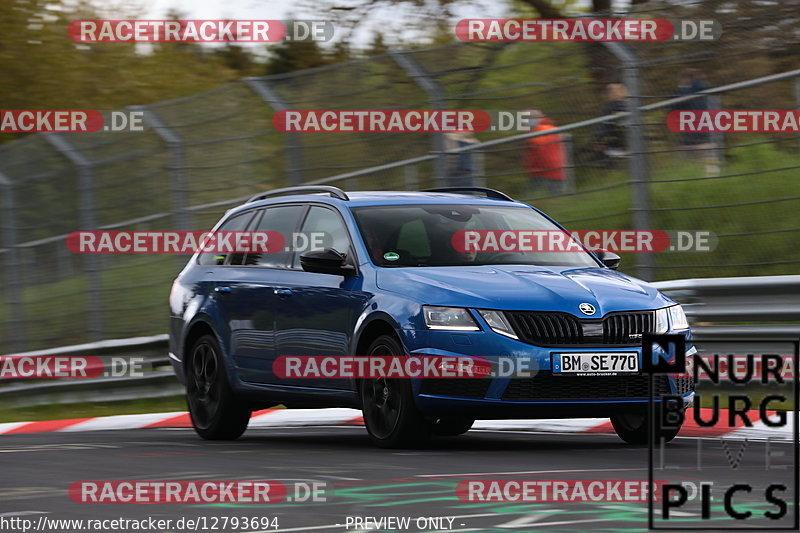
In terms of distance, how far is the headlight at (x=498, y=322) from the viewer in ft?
31.1

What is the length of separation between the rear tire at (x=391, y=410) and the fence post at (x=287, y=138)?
5.70m

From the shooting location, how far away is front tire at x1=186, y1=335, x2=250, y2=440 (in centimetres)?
1170

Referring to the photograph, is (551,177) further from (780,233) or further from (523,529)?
(523,529)

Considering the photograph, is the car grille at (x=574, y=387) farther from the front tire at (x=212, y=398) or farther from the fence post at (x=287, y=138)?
the fence post at (x=287, y=138)

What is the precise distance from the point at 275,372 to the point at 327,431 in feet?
4.77

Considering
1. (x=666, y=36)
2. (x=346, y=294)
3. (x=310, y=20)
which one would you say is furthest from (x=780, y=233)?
(x=310, y=20)

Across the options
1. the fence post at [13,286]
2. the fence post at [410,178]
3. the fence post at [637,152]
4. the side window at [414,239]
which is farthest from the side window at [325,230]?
the fence post at [13,286]

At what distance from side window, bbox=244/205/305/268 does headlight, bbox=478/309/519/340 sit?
2175 millimetres

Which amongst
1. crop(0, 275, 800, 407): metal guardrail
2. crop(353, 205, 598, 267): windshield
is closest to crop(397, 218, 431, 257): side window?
crop(353, 205, 598, 267): windshield

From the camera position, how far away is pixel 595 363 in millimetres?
9570

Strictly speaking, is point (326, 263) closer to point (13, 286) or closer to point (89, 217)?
point (89, 217)

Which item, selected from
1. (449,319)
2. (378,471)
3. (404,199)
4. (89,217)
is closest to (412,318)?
(449,319)

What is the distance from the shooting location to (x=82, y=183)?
17.5 m

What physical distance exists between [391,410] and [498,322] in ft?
2.86
